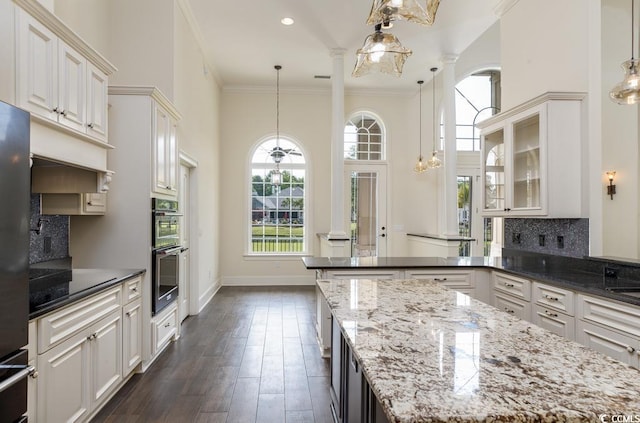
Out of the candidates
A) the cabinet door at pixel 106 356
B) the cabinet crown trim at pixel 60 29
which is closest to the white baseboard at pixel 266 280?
the cabinet door at pixel 106 356

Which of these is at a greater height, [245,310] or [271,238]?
[271,238]

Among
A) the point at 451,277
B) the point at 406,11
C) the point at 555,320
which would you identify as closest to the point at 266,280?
the point at 451,277

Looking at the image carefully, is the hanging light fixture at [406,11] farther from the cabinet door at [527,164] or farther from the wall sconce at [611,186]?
the wall sconce at [611,186]

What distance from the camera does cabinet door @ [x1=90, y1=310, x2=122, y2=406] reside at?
91.4 inches

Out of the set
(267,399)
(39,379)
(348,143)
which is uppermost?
(348,143)

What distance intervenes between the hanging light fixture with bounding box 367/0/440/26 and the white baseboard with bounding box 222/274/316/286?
5.60m

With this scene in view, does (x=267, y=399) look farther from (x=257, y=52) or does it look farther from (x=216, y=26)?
(x=257, y=52)

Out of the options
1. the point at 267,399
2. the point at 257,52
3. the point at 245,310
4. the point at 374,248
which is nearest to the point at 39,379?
the point at 267,399

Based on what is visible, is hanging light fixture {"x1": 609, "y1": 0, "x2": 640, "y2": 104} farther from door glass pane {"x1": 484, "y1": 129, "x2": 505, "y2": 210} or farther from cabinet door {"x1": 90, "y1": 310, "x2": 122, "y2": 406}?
cabinet door {"x1": 90, "y1": 310, "x2": 122, "y2": 406}

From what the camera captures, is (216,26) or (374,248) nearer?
(216,26)

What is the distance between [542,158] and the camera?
306 centimetres

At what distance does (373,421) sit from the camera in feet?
4.57

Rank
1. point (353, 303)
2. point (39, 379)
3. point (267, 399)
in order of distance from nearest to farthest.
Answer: point (39, 379) < point (353, 303) < point (267, 399)

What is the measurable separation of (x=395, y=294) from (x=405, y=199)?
526 cm
